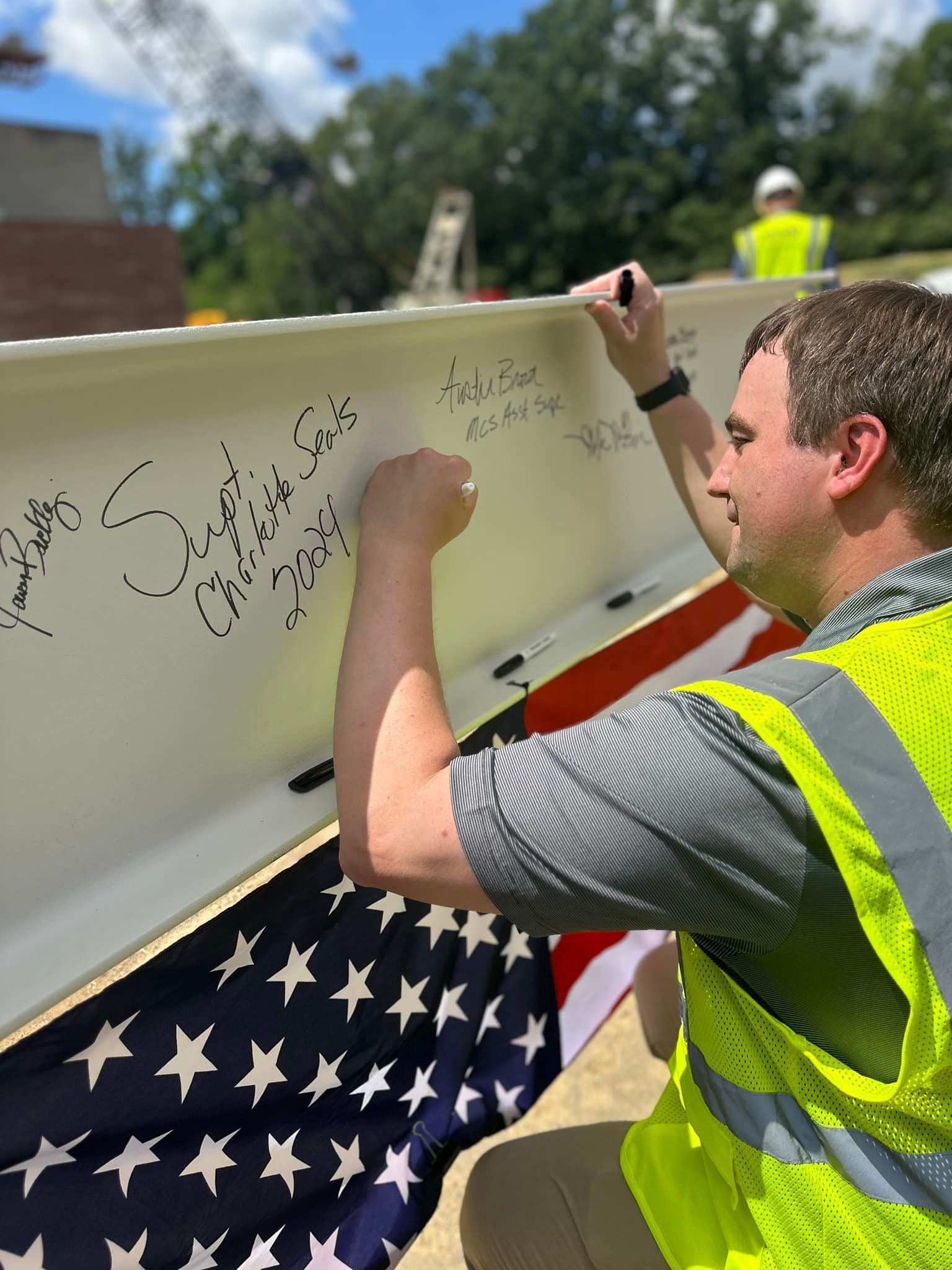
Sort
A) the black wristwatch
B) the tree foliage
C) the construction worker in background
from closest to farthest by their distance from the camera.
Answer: the black wristwatch
the construction worker in background
the tree foliage

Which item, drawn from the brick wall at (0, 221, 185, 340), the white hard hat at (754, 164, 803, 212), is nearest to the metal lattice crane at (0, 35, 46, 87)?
the brick wall at (0, 221, 185, 340)

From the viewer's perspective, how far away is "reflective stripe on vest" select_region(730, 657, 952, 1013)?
947 mm

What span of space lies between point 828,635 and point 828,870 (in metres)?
0.31

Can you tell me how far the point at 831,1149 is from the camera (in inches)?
43.2

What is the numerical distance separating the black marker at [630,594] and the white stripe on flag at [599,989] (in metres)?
0.82

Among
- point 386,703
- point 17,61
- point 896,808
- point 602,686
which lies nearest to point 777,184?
point 602,686

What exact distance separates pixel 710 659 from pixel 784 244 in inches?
196

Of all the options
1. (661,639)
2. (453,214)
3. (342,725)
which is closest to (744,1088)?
(342,725)

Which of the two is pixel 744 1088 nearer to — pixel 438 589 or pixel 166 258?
pixel 438 589

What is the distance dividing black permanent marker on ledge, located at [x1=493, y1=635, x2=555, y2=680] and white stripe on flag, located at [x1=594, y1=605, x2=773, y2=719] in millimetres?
325

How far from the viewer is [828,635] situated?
1.15 metres

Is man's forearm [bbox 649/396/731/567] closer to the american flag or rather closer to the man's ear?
the american flag
